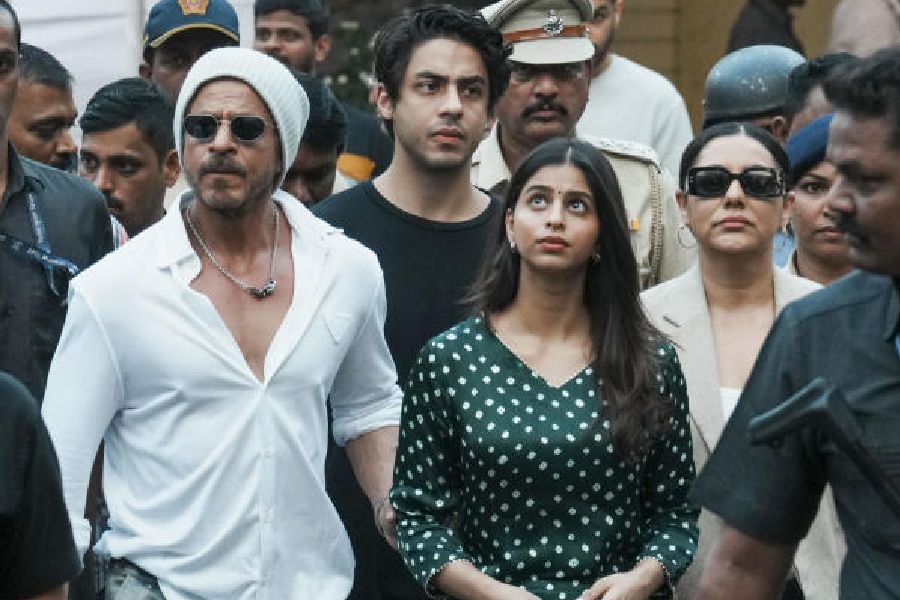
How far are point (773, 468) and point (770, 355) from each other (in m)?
0.21

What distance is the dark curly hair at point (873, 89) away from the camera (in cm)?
Answer: 418

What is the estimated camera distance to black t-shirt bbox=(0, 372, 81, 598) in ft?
14.2

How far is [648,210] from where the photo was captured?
25.6 feet

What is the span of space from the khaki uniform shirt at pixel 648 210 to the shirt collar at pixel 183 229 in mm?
1518

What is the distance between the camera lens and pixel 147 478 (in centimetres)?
585

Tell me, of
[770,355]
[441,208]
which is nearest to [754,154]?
[441,208]

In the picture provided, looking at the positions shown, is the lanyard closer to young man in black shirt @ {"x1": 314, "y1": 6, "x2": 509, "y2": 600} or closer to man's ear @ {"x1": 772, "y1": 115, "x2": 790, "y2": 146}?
young man in black shirt @ {"x1": 314, "y1": 6, "x2": 509, "y2": 600}

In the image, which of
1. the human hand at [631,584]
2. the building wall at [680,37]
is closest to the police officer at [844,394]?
the human hand at [631,584]

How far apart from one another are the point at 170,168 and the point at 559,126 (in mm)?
1401

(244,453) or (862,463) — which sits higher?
(862,463)

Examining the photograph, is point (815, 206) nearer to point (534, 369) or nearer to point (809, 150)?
point (809, 150)

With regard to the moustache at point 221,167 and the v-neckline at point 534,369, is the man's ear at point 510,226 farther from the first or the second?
the moustache at point 221,167

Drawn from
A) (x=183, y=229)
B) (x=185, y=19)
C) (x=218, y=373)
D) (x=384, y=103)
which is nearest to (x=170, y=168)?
(x=185, y=19)

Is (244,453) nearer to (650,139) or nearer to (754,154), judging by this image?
(754,154)
